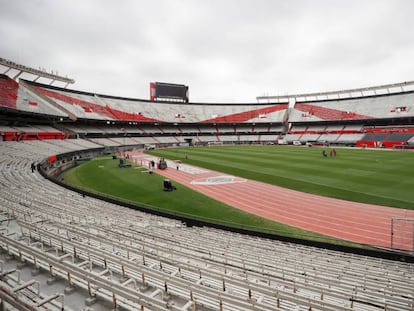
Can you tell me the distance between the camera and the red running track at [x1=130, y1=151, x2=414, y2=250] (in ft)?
41.1

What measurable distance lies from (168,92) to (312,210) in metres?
82.6

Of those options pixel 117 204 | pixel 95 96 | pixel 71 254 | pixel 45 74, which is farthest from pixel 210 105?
pixel 71 254

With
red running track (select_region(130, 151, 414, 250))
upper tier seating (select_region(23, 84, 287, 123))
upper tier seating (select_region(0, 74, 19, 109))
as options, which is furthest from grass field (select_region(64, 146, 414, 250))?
upper tier seating (select_region(23, 84, 287, 123))

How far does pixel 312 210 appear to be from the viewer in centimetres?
1583

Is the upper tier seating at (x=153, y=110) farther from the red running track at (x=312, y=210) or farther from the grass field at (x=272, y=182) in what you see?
the red running track at (x=312, y=210)

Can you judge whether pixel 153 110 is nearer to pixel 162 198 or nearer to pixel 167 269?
pixel 162 198

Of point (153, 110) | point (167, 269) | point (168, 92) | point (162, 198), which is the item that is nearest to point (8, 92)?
point (153, 110)

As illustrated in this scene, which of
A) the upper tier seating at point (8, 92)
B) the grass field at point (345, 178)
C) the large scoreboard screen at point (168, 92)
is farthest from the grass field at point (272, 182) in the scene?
the large scoreboard screen at point (168, 92)

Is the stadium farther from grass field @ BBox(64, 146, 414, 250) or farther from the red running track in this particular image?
grass field @ BBox(64, 146, 414, 250)

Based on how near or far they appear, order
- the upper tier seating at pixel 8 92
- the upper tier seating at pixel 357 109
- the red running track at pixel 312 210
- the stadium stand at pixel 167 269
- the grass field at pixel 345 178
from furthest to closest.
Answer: the upper tier seating at pixel 357 109 → the upper tier seating at pixel 8 92 → the grass field at pixel 345 178 → the red running track at pixel 312 210 → the stadium stand at pixel 167 269

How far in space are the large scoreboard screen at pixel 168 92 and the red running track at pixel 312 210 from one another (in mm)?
72508

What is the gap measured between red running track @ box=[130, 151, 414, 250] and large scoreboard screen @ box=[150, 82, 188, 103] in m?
72.5

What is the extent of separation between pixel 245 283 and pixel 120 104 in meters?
80.9

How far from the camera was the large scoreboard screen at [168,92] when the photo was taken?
292ft
